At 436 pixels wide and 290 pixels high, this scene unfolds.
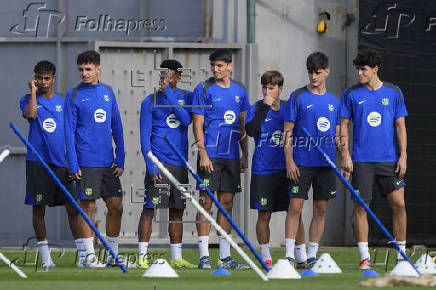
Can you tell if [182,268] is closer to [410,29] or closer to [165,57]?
[165,57]

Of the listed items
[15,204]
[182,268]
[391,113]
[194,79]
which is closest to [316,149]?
[391,113]

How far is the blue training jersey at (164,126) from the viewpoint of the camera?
12008 millimetres

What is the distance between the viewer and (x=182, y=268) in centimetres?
1168

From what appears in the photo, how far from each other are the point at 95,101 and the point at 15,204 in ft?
14.8

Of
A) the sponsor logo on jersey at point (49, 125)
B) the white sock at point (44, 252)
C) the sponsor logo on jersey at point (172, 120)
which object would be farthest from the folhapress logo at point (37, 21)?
the white sock at point (44, 252)

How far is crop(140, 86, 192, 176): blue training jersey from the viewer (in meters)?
12.0

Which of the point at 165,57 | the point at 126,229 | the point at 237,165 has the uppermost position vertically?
the point at 165,57

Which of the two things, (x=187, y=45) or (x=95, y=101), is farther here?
(x=187, y=45)

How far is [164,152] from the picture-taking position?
12.0 metres

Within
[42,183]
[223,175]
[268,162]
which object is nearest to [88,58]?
[42,183]

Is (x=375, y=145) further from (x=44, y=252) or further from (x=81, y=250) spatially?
(x=44, y=252)

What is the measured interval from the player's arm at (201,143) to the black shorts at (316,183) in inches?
29.7

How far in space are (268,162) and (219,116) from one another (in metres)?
0.61

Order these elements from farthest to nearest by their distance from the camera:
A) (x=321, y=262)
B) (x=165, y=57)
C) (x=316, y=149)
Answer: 1. (x=165, y=57)
2. (x=316, y=149)
3. (x=321, y=262)
